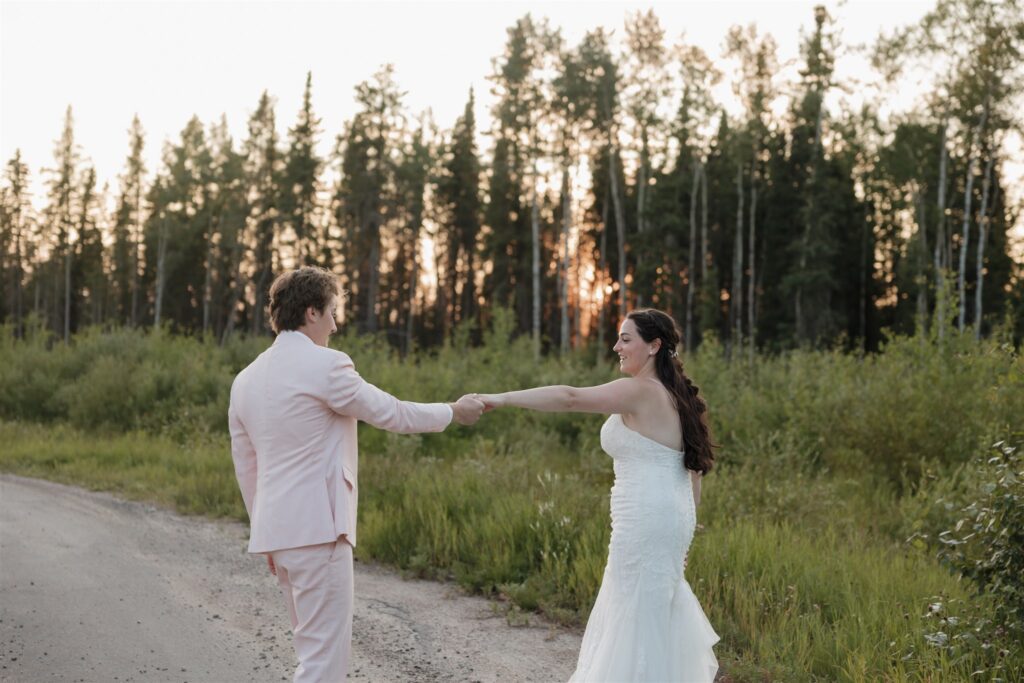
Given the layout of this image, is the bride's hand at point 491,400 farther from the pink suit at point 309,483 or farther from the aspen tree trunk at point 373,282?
the aspen tree trunk at point 373,282

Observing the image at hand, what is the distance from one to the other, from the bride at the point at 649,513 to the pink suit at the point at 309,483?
128 cm

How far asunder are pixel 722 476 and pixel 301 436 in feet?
26.6

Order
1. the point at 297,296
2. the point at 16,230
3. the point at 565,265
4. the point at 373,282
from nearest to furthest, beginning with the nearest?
A: the point at 297,296
the point at 565,265
the point at 373,282
the point at 16,230

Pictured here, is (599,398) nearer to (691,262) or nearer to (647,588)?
(647,588)

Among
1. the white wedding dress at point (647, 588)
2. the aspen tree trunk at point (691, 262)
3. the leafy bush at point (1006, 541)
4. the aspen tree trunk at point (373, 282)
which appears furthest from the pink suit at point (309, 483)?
the aspen tree trunk at point (373, 282)

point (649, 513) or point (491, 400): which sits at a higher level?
point (491, 400)

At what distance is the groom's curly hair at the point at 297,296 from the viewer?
4.34 meters

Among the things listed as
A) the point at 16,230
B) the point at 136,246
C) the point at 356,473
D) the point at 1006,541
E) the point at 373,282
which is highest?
the point at 16,230

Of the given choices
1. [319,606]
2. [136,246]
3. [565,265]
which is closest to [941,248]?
[565,265]

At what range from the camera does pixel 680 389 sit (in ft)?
16.0

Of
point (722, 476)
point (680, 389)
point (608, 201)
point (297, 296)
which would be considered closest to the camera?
point (297, 296)

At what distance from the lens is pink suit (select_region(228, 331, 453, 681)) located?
4.19 metres


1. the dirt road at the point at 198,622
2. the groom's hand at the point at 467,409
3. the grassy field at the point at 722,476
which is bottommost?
the dirt road at the point at 198,622

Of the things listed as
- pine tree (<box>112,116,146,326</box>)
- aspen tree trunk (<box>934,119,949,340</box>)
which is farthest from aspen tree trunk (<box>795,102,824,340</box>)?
pine tree (<box>112,116,146,326</box>)
